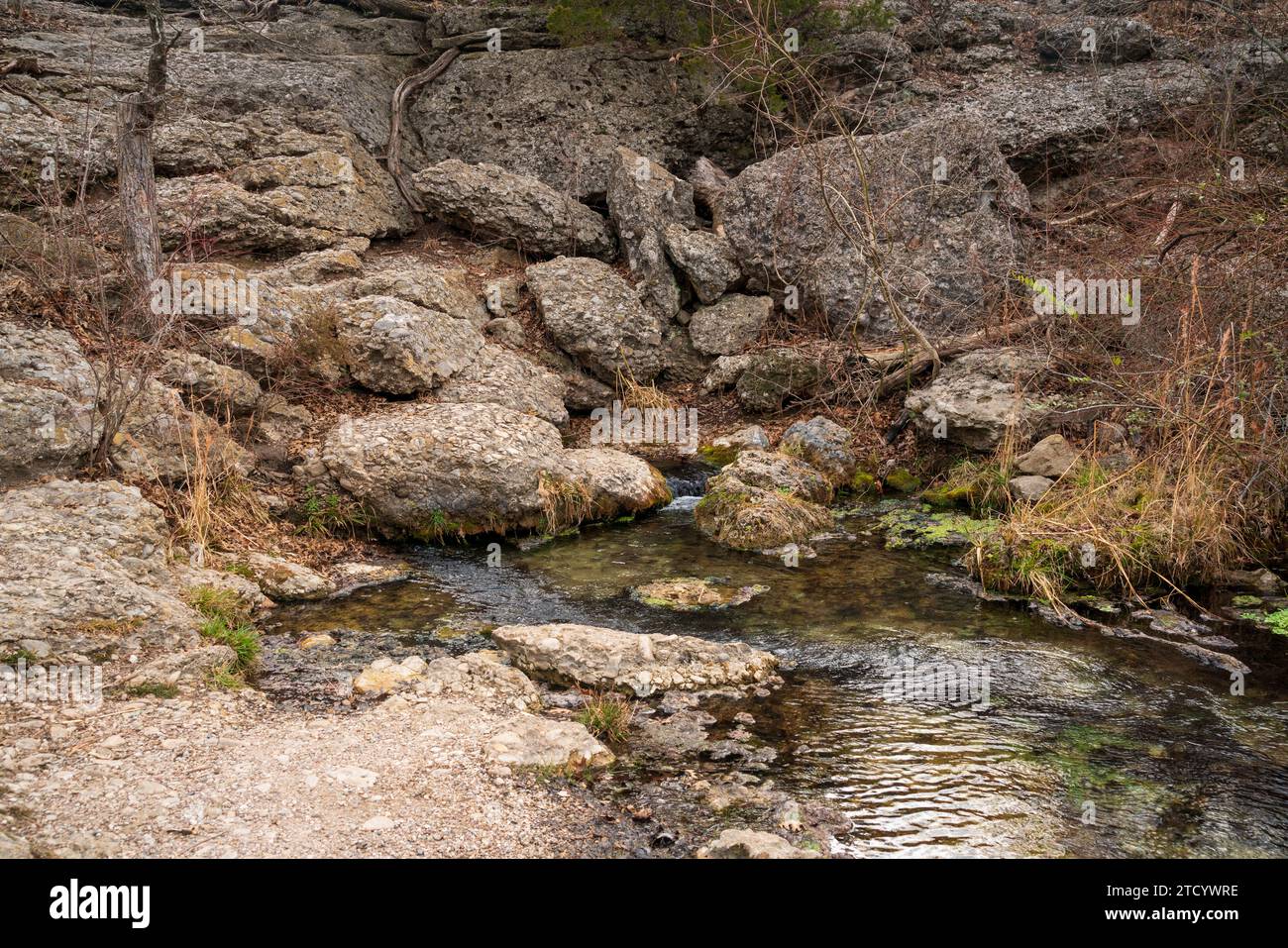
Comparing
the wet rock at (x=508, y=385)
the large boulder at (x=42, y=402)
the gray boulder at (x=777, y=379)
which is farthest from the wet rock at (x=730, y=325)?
the large boulder at (x=42, y=402)

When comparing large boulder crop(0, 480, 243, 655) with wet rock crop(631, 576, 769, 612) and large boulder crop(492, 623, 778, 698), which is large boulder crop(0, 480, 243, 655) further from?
wet rock crop(631, 576, 769, 612)

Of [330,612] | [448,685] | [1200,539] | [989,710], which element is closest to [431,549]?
[330,612]

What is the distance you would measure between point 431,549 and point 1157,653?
20.0 feet

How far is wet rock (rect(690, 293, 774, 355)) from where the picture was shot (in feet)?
40.8

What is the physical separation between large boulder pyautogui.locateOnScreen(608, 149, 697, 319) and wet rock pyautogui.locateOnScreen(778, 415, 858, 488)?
3175mm

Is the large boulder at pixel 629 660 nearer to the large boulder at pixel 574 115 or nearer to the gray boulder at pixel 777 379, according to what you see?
the gray boulder at pixel 777 379

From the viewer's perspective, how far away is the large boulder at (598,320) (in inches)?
462

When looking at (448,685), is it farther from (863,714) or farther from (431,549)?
(431,549)

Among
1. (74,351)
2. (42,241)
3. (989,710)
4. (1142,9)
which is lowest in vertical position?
(989,710)

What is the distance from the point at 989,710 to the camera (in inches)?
213

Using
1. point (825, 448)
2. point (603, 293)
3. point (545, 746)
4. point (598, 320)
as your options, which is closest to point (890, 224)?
point (825, 448)

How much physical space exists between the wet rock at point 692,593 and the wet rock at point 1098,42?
11809 millimetres

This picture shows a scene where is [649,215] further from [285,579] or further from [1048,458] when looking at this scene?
[285,579]

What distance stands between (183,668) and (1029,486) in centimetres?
731
